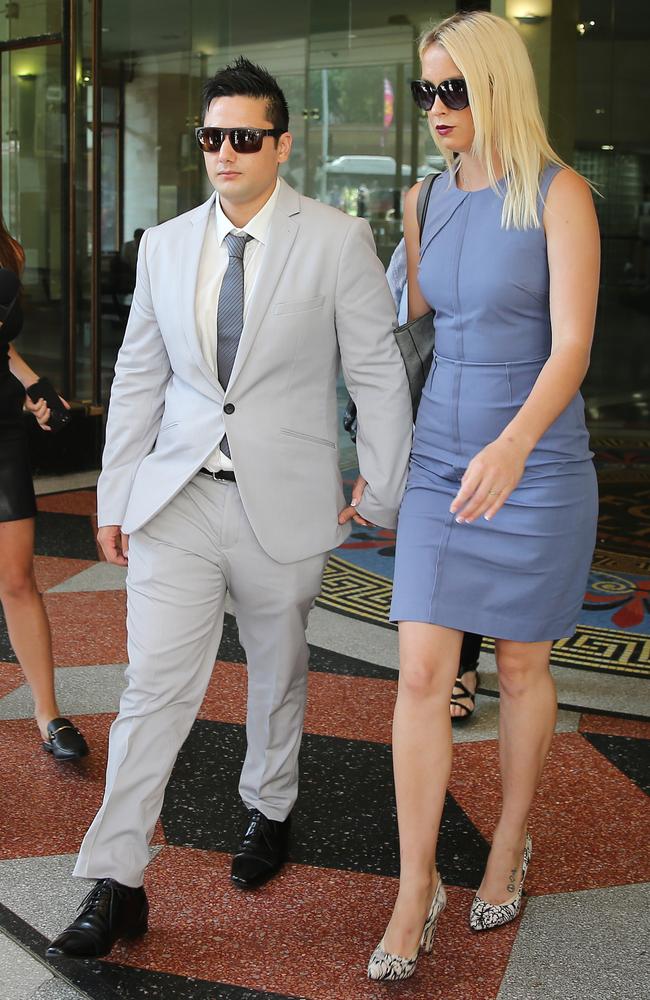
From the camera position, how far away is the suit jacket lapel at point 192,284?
256 centimetres

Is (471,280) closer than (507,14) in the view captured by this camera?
Yes

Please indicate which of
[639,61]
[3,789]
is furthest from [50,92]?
[3,789]

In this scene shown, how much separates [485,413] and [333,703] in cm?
178

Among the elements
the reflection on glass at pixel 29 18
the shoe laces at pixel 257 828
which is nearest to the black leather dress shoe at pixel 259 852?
the shoe laces at pixel 257 828

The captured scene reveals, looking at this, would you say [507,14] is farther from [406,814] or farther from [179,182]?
[406,814]

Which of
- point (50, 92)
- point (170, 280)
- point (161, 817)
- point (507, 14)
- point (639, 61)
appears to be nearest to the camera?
point (170, 280)

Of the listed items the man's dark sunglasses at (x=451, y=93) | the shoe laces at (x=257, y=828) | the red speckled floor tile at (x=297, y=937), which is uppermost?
the man's dark sunglasses at (x=451, y=93)

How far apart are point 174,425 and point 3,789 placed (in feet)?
4.14

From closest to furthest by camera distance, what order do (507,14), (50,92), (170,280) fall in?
1. (170,280)
2. (50,92)
3. (507,14)

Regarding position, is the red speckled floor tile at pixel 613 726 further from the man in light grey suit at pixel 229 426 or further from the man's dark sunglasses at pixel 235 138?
the man's dark sunglasses at pixel 235 138

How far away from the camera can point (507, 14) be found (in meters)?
9.25

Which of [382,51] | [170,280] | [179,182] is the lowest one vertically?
[170,280]

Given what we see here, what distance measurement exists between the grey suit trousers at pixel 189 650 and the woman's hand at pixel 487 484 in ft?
2.04

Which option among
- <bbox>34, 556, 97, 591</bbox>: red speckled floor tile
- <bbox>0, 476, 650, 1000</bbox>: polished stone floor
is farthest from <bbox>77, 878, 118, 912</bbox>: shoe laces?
<bbox>34, 556, 97, 591</bbox>: red speckled floor tile
